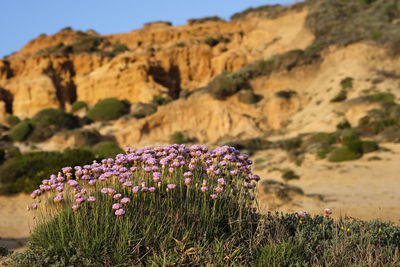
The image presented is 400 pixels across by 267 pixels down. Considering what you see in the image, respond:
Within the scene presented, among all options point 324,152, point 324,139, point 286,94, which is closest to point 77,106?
point 286,94

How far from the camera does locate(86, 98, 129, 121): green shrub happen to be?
34.3 meters

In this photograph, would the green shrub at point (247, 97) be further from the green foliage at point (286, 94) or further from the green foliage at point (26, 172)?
the green foliage at point (26, 172)

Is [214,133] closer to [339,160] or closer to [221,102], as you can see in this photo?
[221,102]

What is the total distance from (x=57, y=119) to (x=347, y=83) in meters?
27.6

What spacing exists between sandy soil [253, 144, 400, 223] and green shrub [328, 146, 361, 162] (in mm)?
381

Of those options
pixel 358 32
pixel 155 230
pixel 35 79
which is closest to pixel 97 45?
pixel 35 79

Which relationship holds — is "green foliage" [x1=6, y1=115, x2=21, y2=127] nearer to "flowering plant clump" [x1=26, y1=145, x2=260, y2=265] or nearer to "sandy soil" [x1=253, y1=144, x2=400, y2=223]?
"sandy soil" [x1=253, y1=144, x2=400, y2=223]

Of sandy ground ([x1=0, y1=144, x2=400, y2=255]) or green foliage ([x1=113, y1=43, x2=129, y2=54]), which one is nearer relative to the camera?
sandy ground ([x1=0, y1=144, x2=400, y2=255])

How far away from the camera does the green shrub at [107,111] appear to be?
112 ft

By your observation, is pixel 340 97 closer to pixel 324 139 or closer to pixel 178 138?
pixel 324 139

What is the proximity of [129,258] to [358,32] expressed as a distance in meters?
35.4

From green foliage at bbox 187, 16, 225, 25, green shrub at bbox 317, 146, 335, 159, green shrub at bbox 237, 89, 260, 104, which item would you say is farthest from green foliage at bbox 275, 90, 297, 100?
green foliage at bbox 187, 16, 225, 25

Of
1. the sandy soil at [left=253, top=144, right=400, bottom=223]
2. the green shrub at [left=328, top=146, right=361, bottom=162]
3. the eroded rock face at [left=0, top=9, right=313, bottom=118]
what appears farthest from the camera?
the eroded rock face at [left=0, top=9, right=313, bottom=118]

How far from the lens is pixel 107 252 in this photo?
11.4 ft
